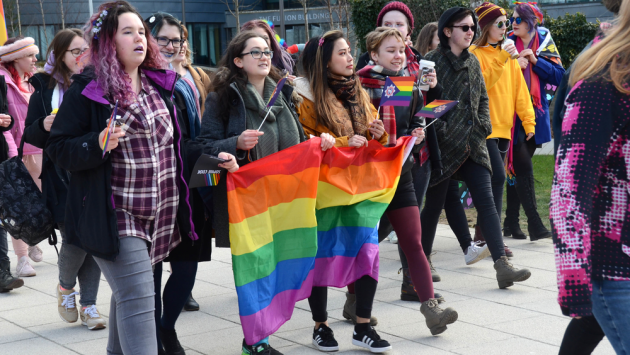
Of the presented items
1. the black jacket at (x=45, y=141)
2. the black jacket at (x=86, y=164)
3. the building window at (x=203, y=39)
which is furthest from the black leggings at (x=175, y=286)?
the building window at (x=203, y=39)

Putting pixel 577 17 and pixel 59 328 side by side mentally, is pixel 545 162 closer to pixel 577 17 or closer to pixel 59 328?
pixel 577 17

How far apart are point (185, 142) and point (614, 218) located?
2503mm

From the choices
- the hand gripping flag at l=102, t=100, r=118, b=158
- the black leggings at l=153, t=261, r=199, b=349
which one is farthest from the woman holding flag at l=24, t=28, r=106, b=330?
the hand gripping flag at l=102, t=100, r=118, b=158

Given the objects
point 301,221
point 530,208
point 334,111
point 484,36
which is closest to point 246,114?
point 334,111

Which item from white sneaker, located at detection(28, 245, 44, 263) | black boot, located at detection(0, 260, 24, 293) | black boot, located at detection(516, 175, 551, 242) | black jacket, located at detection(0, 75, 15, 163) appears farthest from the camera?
white sneaker, located at detection(28, 245, 44, 263)

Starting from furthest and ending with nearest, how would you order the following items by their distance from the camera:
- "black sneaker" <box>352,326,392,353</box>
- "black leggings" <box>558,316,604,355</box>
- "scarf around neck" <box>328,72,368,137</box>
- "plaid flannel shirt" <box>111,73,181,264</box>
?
"scarf around neck" <box>328,72,368,137</box>
"black sneaker" <box>352,326,392,353</box>
"plaid flannel shirt" <box>111,73,181,264</box>
"black leggings" <box>558,316,604,355</box>

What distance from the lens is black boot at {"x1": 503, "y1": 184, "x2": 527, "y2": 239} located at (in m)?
7.78

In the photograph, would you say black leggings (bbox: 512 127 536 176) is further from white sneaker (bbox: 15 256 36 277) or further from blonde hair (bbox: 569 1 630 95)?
blonde hair (bbox: 569 1 630 95)

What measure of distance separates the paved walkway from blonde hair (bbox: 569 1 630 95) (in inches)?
95.9

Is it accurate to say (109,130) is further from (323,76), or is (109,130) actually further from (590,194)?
(590,194)

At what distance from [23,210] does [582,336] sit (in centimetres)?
380

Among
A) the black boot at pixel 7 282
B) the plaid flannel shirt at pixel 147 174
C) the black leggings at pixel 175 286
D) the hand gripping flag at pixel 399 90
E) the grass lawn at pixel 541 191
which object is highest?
the hand gripping flag at pixel 399 90

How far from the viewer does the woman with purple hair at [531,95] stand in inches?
296

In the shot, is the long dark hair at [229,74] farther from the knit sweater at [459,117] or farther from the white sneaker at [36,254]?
the white sneaker at [36,254]
